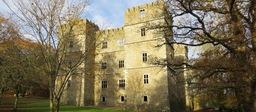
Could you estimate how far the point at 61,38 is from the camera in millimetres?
13070

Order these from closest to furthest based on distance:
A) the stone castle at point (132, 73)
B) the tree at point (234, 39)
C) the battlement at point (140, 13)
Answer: the tree at point (234, 39)
the stone castle at point (132, 73)
the battlement at point (140, 13)

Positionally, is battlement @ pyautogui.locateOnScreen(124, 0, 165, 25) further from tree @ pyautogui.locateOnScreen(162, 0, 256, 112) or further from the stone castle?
tree @ pyautogui.locateOnScreen(162, 0, 256, 112)

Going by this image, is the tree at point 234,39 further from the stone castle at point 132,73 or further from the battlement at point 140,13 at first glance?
the battlement at point 140,13

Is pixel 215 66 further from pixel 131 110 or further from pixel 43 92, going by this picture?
pixel 43 92

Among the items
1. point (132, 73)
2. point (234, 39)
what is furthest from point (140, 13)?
point (234, 39)

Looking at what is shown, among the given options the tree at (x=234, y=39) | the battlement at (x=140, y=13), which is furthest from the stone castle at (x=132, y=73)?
the tree at (x=234, y=39)

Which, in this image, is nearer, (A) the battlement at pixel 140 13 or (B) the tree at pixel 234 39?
(B) the tree at pixel 234 39

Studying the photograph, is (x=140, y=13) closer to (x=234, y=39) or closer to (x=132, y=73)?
(x=132, y=73)

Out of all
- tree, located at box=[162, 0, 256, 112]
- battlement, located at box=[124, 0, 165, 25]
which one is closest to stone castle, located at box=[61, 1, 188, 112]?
battlement, located at box=[124, 0, 165, 25]

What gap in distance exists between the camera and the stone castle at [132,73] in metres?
23.6

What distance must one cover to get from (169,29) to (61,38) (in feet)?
22.9

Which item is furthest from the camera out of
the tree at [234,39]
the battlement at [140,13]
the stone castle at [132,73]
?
the battlement at [140,13]

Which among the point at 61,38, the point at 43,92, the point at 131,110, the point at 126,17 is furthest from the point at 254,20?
the point at 43,92

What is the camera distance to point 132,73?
1013 inches
